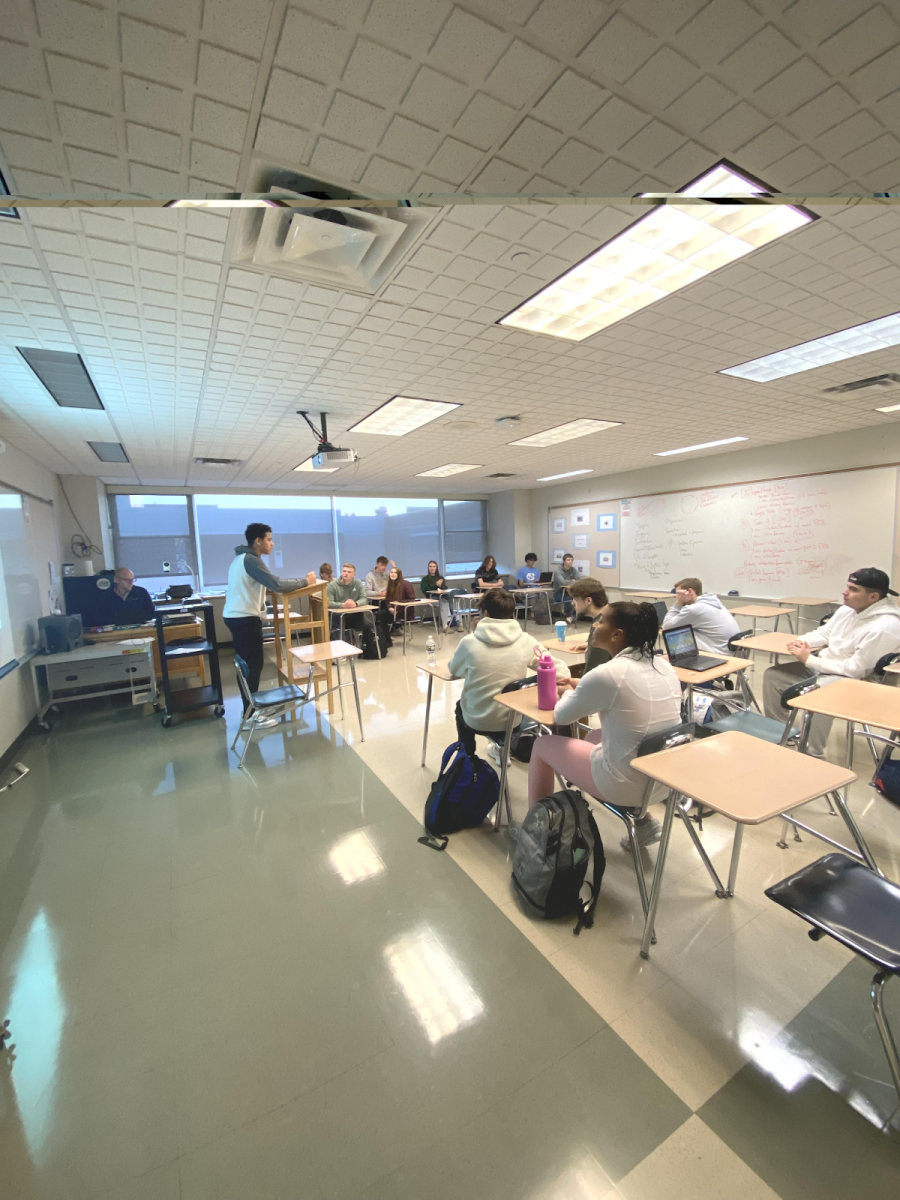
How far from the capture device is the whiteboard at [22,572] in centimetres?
366

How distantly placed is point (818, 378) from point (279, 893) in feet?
16.3

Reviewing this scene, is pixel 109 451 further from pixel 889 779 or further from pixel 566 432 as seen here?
pixel 889 779

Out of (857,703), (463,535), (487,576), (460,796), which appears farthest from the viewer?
(463,535)

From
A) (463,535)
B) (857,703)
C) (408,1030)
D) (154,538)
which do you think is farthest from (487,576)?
(408,1030)

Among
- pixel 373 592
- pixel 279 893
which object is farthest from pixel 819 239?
pixel 373 592

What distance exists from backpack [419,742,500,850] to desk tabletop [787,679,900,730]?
1.63 meters

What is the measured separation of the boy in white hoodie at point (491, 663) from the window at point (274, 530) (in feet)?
20.2

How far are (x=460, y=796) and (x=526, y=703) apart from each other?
0.66 meters

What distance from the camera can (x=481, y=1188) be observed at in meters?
1.12

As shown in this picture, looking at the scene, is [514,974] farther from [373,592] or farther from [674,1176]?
[373,592]

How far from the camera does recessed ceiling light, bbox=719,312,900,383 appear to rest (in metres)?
2.71

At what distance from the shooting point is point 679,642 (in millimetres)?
3279

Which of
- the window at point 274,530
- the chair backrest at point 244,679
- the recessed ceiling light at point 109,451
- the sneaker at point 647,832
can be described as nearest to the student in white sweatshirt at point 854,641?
the sneaker at point 647,832

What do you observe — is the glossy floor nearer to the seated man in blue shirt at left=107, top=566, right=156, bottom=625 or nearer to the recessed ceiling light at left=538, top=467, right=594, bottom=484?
the seated man in blue shirt at left=107, top=566, right=156, bottom=625
